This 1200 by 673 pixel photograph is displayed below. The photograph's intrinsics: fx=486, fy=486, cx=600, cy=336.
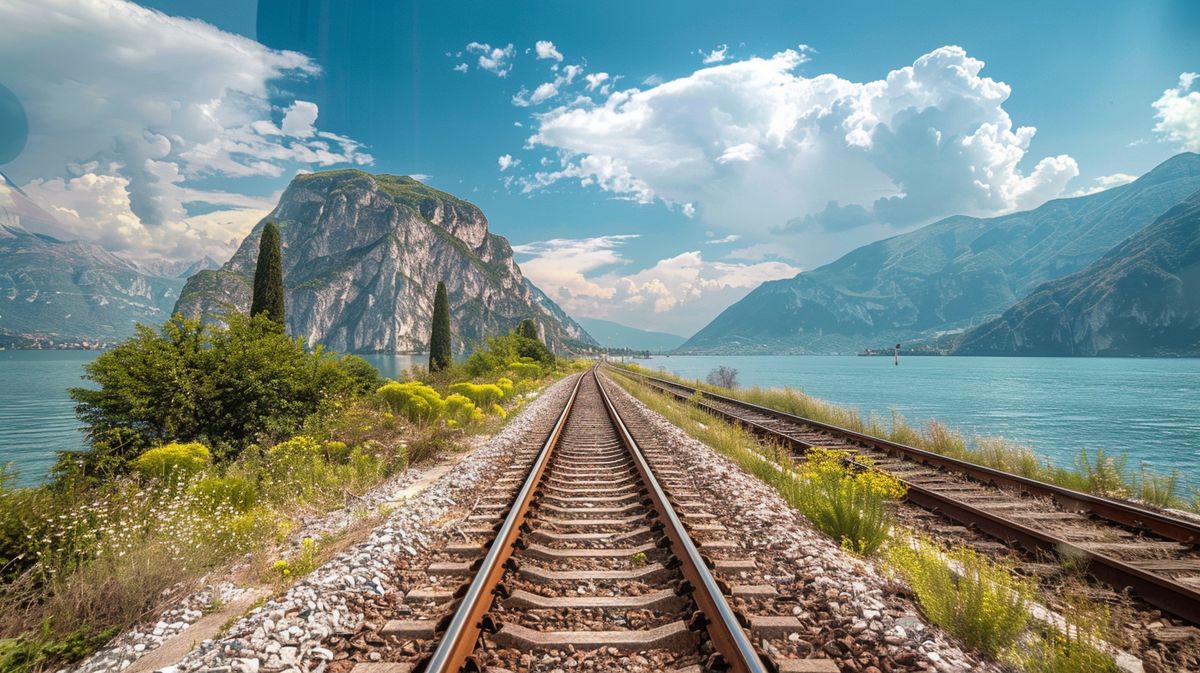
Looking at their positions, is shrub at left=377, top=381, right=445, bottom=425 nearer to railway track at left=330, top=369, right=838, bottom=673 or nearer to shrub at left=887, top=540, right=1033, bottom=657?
railway track at left=330, top=369, right=838, bottom=673

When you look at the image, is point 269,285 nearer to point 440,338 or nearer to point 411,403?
point 411,403

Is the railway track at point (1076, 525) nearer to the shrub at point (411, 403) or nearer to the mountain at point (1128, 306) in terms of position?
the shrub at point (411, 403)

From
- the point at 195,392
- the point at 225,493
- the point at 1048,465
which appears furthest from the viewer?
the point at 1048,465

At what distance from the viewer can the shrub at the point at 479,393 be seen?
14094 mm

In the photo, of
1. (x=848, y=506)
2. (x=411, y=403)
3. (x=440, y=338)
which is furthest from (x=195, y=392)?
(x=440, y=338)

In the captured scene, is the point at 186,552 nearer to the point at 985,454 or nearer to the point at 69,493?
the point at 69,493

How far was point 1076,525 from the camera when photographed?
5516mm

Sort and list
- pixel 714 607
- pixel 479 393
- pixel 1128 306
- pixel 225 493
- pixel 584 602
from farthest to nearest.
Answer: pixel 1128 306 → pixel 479 393 → pixel 225 493 → pixel 584 602 → pixel 714 607

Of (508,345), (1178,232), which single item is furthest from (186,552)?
(1178,232)

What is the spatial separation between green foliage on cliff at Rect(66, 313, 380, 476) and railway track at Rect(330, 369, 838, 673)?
5404mm

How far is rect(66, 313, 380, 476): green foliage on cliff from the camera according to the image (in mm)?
6953

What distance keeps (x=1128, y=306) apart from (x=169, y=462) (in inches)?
7313

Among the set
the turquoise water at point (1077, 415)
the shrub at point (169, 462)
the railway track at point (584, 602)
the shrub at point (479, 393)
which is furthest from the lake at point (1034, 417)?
the railway track at point (584, 602)

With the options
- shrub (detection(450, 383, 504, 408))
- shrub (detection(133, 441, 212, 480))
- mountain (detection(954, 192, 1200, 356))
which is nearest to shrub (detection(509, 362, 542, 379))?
shrub (detection(450, 383, 504, 408))
